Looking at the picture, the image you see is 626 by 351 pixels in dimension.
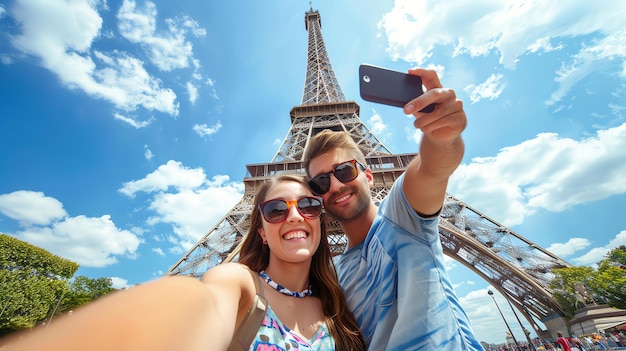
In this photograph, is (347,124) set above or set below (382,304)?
above

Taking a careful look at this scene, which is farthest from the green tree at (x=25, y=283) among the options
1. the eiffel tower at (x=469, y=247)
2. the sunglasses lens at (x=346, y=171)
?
the sunglasses lens at (x=346, y=171)

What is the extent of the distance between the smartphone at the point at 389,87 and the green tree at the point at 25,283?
2471 cm

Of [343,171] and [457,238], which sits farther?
[457,238]

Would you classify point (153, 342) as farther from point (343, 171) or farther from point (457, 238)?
point (457, 238)

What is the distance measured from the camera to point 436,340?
1605mm

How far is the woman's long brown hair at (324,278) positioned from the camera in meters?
1.85

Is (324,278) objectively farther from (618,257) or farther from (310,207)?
(618,257)

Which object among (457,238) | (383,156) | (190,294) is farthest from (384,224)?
(383,156)

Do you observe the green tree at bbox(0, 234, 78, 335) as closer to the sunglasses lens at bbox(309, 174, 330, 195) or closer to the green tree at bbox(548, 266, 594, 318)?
the sunglasses lens at bbox(309, 174, 330, 195)

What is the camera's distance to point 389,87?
5.68ft

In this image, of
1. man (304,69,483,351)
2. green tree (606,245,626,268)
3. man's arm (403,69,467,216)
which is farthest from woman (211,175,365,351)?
green tree (606,245,626,268)

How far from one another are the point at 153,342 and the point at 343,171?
1809mm

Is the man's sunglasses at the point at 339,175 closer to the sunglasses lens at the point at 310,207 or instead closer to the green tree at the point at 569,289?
the sunglasses lens at the point at 310,207

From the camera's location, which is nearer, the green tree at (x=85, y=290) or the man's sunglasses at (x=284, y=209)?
the man's sunglasses at (x=284, y=209)
